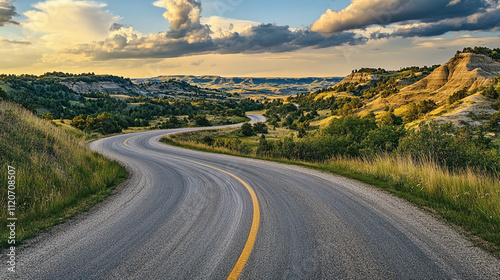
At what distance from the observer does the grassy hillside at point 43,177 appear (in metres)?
6.58

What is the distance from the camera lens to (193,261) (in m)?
4.44

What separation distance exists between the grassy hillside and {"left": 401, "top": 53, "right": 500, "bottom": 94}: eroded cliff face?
8116 cm

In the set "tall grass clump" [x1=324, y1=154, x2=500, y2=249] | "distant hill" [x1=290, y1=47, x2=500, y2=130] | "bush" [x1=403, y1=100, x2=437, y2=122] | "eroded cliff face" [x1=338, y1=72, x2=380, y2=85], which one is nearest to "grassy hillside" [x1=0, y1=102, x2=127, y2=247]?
"tall grass clump" [x1=324, y1=154, x2=500, y2=249]

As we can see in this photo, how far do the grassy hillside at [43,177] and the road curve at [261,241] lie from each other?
78 cm

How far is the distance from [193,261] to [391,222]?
4671 millimetres

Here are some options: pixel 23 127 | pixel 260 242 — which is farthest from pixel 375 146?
pixel 23 127

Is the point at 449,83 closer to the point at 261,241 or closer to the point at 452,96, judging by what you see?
the point at 452,96

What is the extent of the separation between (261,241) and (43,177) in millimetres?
7782

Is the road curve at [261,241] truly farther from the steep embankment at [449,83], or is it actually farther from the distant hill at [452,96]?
the steep embankment at [449,83]

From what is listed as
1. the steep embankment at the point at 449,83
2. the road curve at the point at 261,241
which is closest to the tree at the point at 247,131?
the steep embankment at the point at 449,83

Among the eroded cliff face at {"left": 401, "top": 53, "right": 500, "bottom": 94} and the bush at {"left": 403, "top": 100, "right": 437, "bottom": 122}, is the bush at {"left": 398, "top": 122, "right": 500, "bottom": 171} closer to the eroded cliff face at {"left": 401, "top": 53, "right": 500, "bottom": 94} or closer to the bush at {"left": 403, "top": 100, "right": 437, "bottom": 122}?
the bush at {"left": 403, "top": 100, "right": 437, "bottom": 122}

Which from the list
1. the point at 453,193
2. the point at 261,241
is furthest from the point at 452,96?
the point at 261,241

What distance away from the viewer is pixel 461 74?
71.8 meters

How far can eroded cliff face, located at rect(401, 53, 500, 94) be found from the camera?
2655 inches
